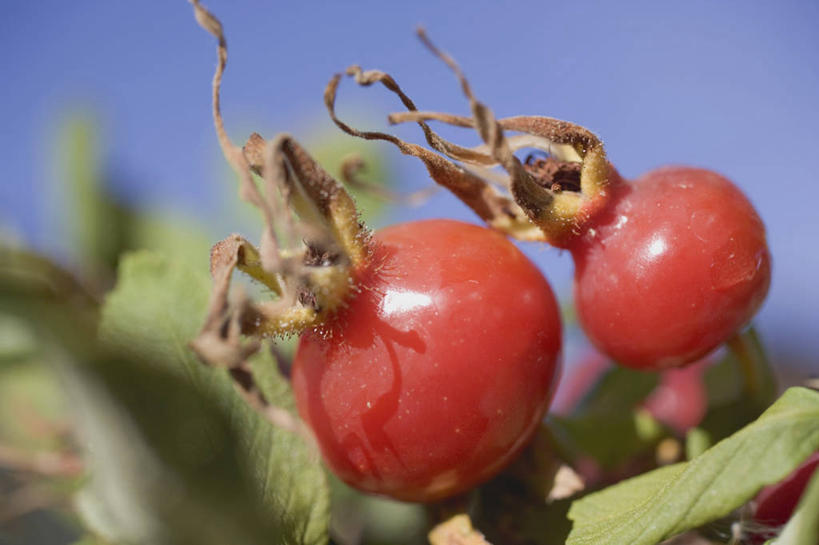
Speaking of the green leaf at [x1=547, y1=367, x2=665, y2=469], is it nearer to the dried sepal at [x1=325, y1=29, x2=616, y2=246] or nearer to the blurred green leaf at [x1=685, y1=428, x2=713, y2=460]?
the blurred green leaf at [x1=685, y1=428, x2=713, y2=460]

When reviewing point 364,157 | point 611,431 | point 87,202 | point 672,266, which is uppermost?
point 87,202

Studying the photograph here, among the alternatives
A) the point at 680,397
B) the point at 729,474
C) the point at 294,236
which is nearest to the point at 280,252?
the point at 294,236

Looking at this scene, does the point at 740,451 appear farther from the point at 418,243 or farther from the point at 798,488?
the point at 418,243

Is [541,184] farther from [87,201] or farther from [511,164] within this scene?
[87,201]

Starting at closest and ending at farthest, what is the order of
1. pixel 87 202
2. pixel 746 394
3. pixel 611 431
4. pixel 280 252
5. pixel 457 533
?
pixel 280 252
pixel 457 533
pixel 746 394
pixel 611 431
pixel 87 202

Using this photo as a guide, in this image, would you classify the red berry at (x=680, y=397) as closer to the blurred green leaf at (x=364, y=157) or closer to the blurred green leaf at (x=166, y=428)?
the blurred green leaf at (x=364, y=157)

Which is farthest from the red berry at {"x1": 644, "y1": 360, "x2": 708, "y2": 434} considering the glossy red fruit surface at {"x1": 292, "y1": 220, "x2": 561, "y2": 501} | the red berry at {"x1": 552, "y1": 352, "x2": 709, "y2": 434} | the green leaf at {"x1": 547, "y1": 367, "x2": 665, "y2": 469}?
the glossy red fruit surface at {"x1": 292, "y1": 220, "x2": 561, "y2": 501}

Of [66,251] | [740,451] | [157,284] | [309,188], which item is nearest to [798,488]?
[740,451]
